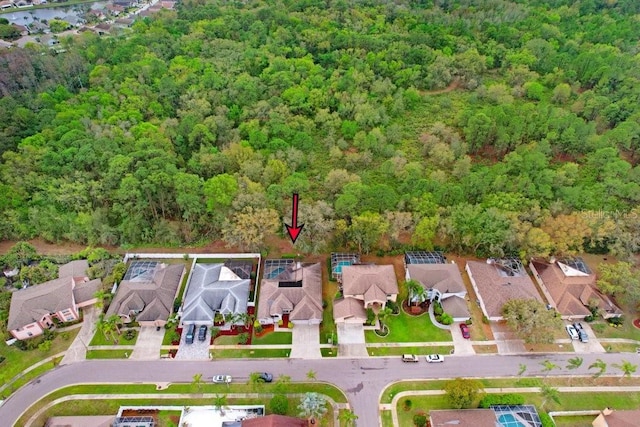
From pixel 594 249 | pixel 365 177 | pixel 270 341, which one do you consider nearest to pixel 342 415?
pixel 270 341

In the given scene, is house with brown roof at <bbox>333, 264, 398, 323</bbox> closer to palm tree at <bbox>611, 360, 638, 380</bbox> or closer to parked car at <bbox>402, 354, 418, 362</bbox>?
parked car at <bbox>402, 354, 418, 362</bbox>

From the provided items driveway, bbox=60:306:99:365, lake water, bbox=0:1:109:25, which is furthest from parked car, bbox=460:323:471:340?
lake water, bbox=0:1:109:25

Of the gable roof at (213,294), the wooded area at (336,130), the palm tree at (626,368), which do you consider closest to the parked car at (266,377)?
the gable roof at (213,294)

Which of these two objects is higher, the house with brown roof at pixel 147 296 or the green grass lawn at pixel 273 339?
the house with brown roof at pixel 147 296

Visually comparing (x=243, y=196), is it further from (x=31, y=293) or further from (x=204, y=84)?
(x=204, y=84)

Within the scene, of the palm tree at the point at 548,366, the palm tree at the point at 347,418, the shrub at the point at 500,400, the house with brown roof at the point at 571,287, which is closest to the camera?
the palm tree at the point at 347,418

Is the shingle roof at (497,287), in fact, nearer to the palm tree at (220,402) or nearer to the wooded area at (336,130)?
the wooded area at (336,130)

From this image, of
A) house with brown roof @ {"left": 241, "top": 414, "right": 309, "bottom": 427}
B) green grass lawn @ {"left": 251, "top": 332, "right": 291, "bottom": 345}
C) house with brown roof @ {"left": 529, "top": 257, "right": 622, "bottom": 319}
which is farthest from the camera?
house with brown roof @ {"left": 529, "top": 257, "right": 622, "bottom": 319}
